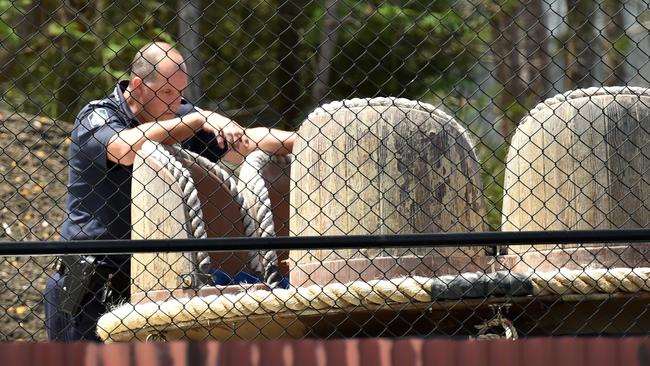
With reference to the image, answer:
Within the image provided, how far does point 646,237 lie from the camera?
4211 millimetres

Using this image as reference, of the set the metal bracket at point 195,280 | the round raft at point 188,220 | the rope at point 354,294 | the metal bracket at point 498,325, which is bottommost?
the metal bracket at point 498,325

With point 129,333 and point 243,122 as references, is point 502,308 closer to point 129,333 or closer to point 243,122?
point 129,333

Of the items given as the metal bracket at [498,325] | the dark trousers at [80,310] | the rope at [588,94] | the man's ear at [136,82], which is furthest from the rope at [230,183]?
the rope at [588,94]

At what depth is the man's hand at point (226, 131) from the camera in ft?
17.3

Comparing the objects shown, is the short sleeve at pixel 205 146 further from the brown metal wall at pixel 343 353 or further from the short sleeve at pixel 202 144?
the brown metal wall at pixel 343 353

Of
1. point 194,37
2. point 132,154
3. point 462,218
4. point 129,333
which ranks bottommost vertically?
point 129,333

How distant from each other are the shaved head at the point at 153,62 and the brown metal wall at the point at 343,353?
1938 mm

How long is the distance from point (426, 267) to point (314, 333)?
1.48 feet

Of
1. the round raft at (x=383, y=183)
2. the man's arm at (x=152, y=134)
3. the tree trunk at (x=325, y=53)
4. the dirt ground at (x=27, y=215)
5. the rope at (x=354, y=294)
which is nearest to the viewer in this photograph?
the rope at (x=354, y=294)

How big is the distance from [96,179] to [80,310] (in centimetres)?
50

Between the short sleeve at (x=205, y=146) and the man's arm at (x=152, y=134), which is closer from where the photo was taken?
the man's arm at (x=152, y=134)

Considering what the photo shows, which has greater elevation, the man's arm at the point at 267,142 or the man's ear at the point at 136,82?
the man's ear at the point at 136,82

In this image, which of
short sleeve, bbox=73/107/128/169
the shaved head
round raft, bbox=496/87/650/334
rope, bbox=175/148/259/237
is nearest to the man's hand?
rope, bbox=175/148/259/237

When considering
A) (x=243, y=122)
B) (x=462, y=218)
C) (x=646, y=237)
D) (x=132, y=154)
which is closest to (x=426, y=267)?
(x=462, y=218)
